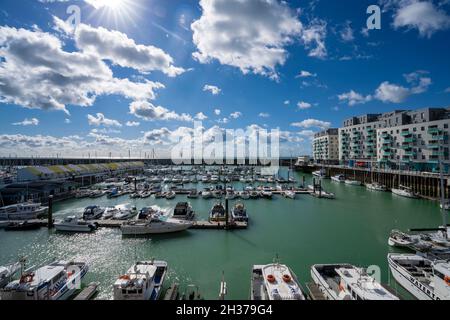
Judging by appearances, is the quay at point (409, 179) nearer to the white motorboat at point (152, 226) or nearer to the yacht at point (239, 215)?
the yacht at point (239, 215)

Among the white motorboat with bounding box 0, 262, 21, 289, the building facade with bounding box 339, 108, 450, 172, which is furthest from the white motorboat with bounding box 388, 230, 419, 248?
the building facade with bounding box 339, 108, 450, 172

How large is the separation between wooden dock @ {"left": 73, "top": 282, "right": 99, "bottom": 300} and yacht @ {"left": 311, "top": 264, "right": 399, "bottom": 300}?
10483mm

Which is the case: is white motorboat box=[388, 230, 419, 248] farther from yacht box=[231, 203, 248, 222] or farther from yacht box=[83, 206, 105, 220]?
yacht box=[83, 206, 105, 220]

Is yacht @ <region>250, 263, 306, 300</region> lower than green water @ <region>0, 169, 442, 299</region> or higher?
higher

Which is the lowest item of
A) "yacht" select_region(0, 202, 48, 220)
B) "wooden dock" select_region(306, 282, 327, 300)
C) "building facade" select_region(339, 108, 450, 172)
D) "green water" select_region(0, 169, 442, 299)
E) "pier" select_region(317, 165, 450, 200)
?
"green water" select_region(0, 169, 442, 299)

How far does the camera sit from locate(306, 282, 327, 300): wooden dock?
10209 millimetres

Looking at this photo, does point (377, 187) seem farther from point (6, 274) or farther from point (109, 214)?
point (6, 274)

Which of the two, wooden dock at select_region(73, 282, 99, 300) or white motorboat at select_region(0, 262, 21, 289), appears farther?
white motorboat at select_region(0, 262, 21, 289)

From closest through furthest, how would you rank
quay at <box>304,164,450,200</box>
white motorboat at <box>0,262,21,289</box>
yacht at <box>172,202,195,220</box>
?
white motorboat at <box>0,262,21,289</box>, yacht at <box>172,202,195,220</box>, quay at <box>304,164,450,200</box>

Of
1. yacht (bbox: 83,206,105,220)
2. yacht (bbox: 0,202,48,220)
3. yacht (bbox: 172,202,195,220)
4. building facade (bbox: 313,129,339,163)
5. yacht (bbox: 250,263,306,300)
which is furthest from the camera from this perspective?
building facade (bbox: 313,129,339,163)

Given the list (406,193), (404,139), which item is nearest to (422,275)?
(406,193)
